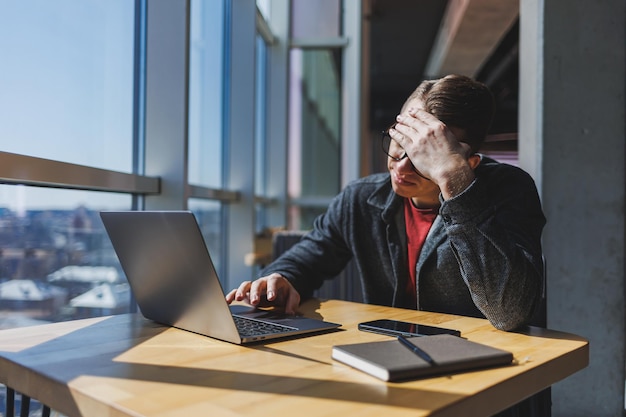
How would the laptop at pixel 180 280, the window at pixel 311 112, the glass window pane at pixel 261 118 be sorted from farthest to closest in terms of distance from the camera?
the window at pixel 311 112, the glass window pane at pixel 261 118, the laptop at pixel 180 280

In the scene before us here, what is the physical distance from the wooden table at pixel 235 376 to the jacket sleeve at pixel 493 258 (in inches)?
2.0

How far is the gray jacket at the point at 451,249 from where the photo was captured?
1.20 metres

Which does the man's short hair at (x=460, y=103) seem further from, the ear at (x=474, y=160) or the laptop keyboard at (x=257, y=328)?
the laptop keyboard at (x=257, y=328)

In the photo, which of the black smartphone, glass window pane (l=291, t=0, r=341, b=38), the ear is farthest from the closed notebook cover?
glass window pane (l=291, t=0, r=341, b=38)

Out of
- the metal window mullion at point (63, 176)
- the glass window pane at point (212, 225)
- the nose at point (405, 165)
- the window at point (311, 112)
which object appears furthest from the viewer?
the window at point (311, 112)

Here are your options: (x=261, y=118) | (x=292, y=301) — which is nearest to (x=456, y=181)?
(x=292, y=301)

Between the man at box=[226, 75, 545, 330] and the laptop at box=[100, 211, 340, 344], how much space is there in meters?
0.23

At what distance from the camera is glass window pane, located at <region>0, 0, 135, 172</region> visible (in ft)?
4.71

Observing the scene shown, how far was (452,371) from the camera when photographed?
2.75 feet

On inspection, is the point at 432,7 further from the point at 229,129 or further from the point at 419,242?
the point at 419,242

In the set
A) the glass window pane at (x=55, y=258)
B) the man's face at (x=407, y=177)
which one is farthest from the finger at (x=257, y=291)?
the glass window pane at (x=55, y=258)

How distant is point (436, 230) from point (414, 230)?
148 mm

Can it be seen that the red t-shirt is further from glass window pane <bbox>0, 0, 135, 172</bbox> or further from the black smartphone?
glass window pane <bbox>0, 0, 135, 172</bbox>

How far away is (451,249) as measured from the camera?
139 centimetres
